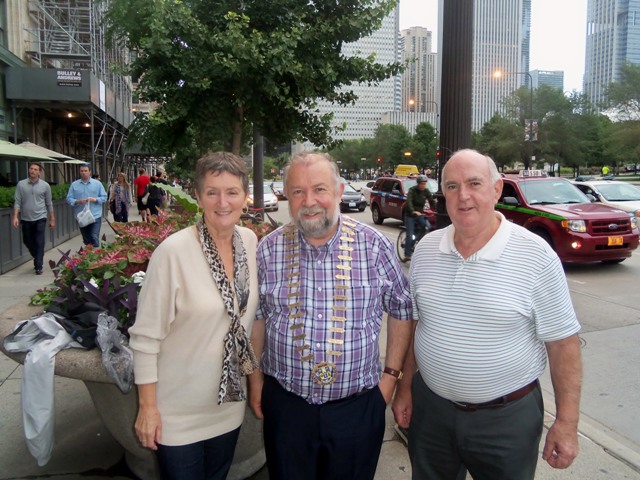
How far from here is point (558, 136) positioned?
195ft

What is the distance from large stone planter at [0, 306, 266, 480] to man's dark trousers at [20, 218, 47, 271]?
674cm

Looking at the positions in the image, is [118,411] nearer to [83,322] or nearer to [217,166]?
[83,322]

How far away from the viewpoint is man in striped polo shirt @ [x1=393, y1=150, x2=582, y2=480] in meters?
1.96

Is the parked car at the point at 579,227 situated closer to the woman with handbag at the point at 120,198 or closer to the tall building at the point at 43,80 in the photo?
the tall building at the point at 43,80

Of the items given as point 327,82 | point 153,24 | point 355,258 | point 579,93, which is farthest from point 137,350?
point 579,93

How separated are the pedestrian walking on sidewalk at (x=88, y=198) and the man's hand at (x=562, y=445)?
920 cm

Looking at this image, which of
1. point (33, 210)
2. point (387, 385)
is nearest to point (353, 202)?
point (33, 210)

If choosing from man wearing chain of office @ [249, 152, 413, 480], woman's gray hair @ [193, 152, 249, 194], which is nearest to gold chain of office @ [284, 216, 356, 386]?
man wearing chain of office @ [249, 152, 413, 480]

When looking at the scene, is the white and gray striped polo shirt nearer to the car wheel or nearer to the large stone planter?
the large stone planter

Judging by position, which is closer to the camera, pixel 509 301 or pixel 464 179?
pixel 509 301

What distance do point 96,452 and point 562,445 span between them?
2.67 m

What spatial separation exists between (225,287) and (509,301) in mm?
1070

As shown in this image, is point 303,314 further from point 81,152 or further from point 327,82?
point 81,152

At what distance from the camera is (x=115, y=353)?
245 centimetres
